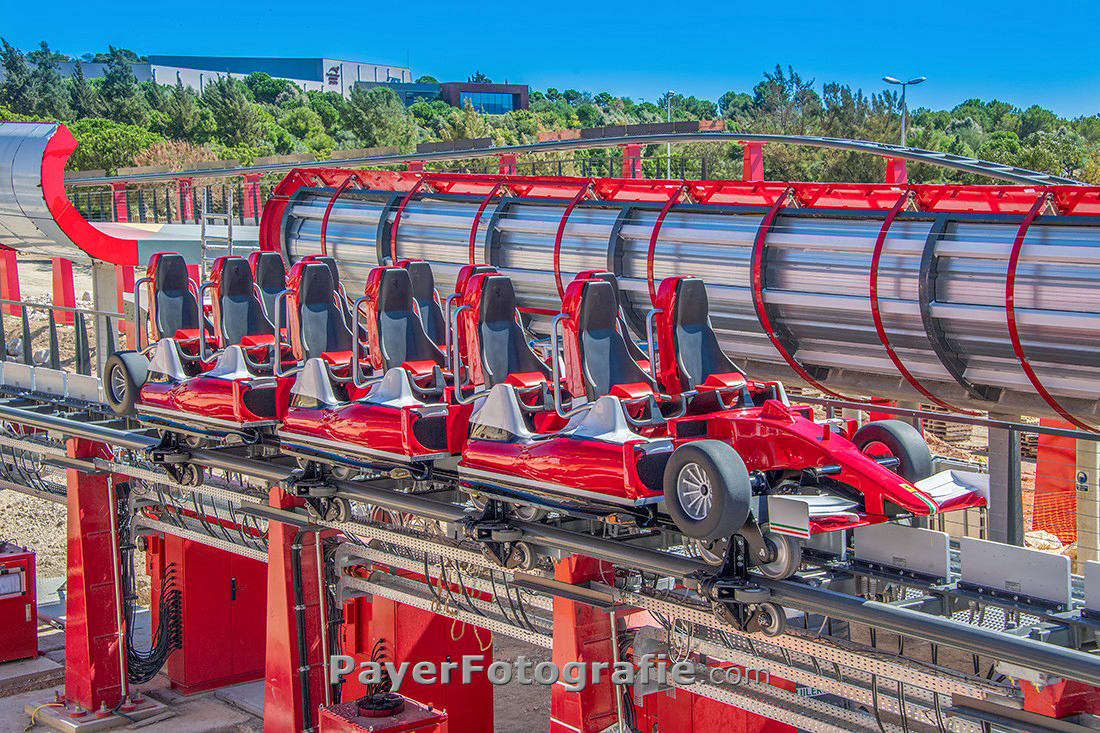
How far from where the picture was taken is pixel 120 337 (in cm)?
2583

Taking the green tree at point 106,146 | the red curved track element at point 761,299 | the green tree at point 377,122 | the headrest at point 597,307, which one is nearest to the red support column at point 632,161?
the red curved track element at point 761,299

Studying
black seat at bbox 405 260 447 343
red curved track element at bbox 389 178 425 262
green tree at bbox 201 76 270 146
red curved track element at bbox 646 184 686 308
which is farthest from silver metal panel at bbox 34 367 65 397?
green tree at bbox 201 76 270 146

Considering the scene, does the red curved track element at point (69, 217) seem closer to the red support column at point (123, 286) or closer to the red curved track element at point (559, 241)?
the red support column at point (123, 286)

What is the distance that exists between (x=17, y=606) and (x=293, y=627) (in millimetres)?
5893

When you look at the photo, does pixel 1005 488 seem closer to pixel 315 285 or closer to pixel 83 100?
pixel 315 285

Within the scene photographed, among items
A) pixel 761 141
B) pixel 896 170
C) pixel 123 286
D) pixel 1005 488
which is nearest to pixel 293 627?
pixel 1005 488

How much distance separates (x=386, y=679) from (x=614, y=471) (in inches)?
175

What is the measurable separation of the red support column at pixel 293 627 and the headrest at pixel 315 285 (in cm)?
161

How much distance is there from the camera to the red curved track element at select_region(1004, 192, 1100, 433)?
35.3ft

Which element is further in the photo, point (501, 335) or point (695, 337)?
point (501, 335)

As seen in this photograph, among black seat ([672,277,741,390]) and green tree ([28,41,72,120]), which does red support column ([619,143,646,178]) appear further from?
green tree ([28,41,72,120])

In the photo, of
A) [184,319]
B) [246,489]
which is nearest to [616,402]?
[246,489]

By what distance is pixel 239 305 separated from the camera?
12.8m

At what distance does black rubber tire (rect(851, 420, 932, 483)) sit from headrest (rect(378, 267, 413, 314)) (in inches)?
151
